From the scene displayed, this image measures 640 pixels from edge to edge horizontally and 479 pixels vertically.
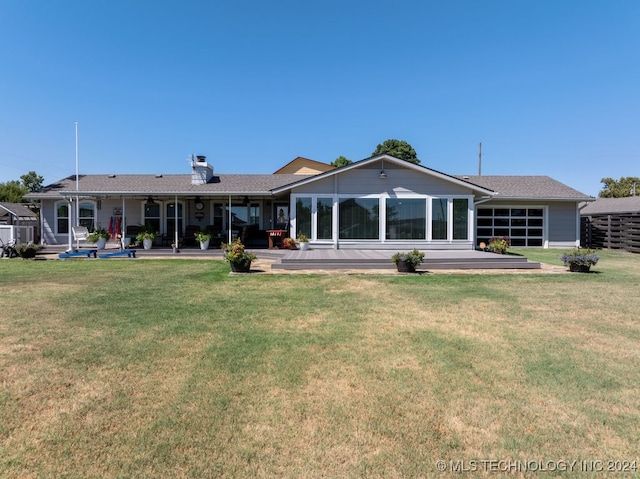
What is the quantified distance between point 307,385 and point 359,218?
39.1ft

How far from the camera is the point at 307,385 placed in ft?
10.0

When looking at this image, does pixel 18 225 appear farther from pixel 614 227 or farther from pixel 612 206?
pixel 612 206

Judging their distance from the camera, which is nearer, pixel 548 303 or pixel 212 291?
pixel 548 303

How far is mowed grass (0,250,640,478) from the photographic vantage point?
2.16 m

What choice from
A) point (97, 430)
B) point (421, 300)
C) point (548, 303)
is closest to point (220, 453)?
point (97, 430)

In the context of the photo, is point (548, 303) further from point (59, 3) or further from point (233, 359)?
point (59, 3)

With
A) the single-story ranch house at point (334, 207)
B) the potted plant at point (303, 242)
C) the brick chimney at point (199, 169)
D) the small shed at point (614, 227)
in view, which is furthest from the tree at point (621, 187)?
the brick chimney at point (199, 169)

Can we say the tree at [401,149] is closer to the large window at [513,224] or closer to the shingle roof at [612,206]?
the shingle roof at [612,206]

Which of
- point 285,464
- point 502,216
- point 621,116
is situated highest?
point 621,116

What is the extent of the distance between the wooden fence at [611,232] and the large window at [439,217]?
10.8m

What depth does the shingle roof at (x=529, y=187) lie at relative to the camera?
1856cm

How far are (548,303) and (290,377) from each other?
540 cm

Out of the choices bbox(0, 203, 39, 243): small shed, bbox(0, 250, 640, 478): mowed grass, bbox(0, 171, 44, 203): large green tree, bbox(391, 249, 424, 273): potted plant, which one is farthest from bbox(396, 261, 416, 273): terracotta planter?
bbox(0, 171, 44, 203): large green tree

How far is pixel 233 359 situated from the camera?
360cm
